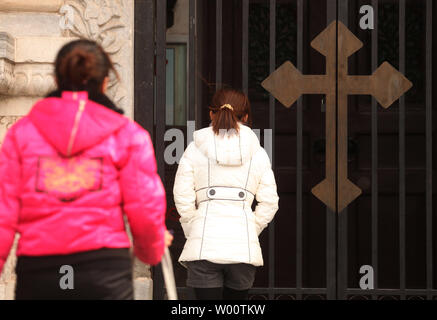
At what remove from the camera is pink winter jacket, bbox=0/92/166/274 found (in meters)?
2.76

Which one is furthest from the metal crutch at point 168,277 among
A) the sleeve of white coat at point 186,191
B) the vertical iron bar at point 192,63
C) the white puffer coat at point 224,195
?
the vertical iron bar at point 192,63

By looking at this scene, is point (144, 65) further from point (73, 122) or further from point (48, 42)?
point (73, 122)

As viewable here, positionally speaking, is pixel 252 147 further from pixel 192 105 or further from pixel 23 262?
pixel 23 262

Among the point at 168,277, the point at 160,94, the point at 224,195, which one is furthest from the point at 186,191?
the point at 168,277

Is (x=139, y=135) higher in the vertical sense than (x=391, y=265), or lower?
higher

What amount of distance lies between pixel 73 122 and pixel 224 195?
1.43 m

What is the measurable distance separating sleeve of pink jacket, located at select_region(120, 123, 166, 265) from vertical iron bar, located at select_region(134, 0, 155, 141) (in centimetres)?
214

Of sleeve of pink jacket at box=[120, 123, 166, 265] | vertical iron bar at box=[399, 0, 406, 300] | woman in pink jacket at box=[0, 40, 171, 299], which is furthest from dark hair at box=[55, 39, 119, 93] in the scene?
vertical iron bar at box=[399, 0, 406, 300]

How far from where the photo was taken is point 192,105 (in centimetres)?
505

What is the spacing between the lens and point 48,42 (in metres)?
4.83

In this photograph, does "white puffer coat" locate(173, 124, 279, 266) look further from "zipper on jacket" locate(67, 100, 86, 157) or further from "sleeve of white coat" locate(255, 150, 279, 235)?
"zipper on jacket" locate(67, 100, 86, 157)

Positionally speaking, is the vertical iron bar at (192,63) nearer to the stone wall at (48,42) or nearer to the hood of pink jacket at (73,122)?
the stone wall at (48,42)

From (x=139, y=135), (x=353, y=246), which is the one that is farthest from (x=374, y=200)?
(x=139, y=135)

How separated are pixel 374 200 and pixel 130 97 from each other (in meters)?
1.54
